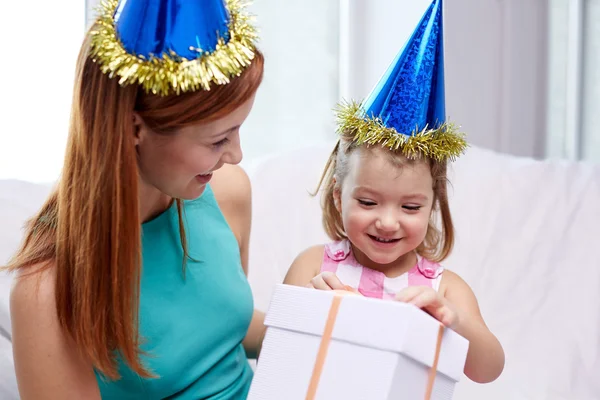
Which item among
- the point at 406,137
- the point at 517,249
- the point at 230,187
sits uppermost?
the point at 406,137

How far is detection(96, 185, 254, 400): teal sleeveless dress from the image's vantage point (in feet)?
4.13

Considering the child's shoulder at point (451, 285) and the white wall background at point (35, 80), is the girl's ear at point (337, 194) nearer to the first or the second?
the child's shoulder at point (451, 285)

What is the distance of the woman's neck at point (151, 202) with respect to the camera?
4.01 ft

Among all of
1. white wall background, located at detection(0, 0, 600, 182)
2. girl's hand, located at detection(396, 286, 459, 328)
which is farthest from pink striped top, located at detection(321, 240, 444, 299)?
white wall background, located at detection(0, 0, 600, 182)

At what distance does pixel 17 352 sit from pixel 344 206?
0.52m

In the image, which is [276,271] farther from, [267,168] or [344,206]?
[344,206]

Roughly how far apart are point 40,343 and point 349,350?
415 mm

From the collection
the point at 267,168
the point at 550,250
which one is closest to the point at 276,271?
the point at 267,168

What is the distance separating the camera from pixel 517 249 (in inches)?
72.2

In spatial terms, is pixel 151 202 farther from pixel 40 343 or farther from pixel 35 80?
pixel 35 80

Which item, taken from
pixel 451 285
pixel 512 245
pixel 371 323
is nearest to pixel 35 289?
pixel 371 323

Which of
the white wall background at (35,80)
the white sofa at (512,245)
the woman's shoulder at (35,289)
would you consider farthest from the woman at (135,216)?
the white wall background at (35,80)

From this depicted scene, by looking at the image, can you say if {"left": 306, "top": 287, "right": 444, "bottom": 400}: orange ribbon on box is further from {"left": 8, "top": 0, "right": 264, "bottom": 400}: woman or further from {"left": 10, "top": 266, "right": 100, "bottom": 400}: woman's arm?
{"left": 10, "top": 266, "right": 100, "bottom": 400}: woman's arm

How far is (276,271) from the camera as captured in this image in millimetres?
1816
